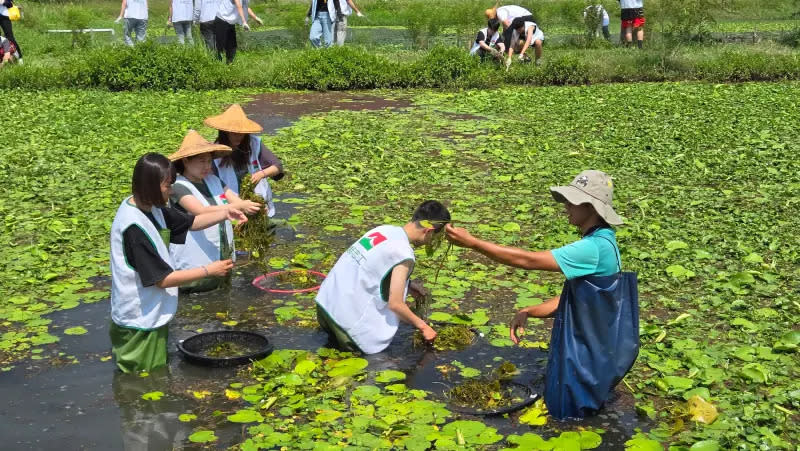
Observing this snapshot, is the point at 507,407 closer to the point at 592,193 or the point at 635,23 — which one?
the point at 592,193

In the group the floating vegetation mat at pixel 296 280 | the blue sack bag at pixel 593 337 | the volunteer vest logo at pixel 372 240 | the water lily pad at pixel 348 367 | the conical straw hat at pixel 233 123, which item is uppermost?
the conical straw hat at pixel 233 123

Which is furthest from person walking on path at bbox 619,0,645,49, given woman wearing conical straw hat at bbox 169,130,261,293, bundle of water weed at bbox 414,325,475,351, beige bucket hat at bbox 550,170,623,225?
beige bucket hat at bbox 550,170,623,225

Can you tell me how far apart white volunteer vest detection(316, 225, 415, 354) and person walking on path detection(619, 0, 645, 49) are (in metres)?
14.8

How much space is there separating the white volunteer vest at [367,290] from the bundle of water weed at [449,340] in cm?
23

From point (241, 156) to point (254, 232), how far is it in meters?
0.87

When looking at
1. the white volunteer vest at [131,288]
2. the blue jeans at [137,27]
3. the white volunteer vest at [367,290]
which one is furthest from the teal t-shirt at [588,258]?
the blue jeans at [137,27]

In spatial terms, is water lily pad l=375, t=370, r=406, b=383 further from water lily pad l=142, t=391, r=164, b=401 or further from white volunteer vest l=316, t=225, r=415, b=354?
water lily pad l=142, t=391, r=164, b=401

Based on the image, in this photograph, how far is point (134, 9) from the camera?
1750cm

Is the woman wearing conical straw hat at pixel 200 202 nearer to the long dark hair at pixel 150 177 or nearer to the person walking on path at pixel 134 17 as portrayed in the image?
the long dark hair at pixel 150 177

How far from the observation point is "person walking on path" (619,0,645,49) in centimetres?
1895

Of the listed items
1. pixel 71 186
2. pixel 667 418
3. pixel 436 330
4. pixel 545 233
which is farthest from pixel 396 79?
pixel 667 418

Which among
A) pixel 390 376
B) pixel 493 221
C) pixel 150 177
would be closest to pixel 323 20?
pixel 493 221

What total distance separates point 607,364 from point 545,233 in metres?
3.28

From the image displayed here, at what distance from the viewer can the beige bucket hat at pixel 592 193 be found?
4.56m
